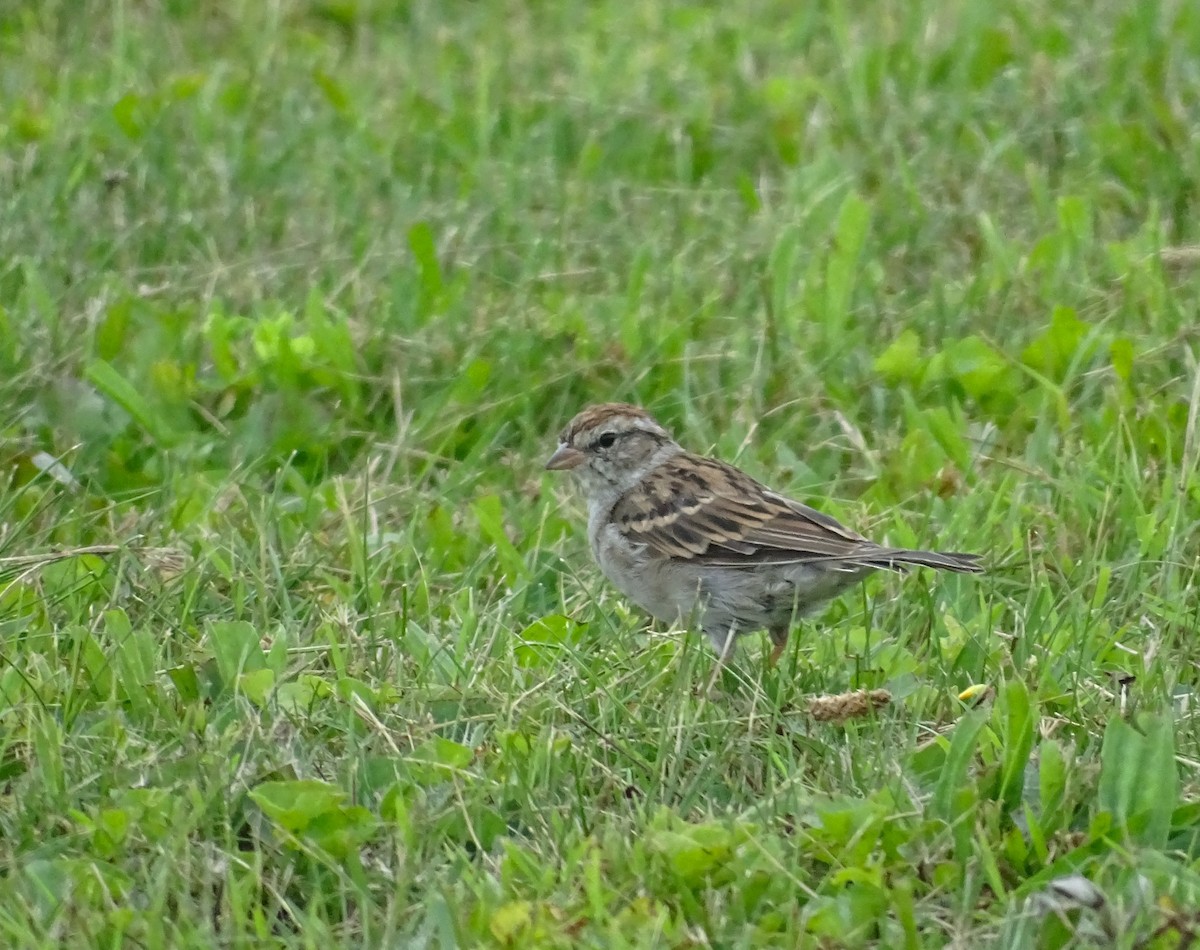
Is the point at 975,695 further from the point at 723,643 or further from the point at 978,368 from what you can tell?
the point at 978,368

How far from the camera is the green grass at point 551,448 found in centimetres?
391

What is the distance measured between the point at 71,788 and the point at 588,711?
1.09 m

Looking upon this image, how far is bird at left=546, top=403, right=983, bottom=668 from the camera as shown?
501 centimetres


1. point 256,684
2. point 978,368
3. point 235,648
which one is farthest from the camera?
point 978,368

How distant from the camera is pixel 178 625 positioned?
4.95 meters

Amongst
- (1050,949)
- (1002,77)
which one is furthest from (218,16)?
(1050,949)

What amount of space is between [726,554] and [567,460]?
723 mm

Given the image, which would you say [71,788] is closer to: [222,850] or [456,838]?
[222,850]

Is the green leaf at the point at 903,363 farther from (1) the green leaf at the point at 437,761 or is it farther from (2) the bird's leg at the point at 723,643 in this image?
(1) the green leaf at the point at 437,761

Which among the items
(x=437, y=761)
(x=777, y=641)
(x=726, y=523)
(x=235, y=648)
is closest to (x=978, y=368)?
(x=726, y=523)

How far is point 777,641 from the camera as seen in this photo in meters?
5.19

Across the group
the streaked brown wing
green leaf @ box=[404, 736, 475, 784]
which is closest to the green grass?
green leaf @ box=[404, 736, 475, 784]

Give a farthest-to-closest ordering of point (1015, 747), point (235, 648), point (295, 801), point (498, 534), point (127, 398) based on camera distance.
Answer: point (127, 398)
point (498, 534)
point (235, 648)
point (1015, 747)
point (295, 801)

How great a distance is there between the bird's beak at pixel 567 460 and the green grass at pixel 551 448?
0.63 ft
